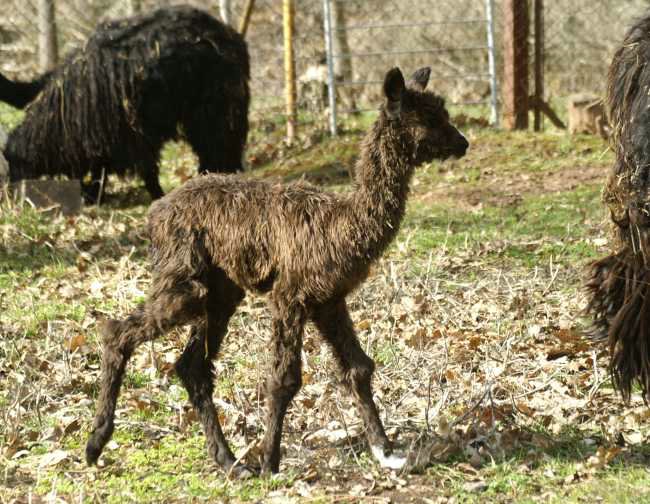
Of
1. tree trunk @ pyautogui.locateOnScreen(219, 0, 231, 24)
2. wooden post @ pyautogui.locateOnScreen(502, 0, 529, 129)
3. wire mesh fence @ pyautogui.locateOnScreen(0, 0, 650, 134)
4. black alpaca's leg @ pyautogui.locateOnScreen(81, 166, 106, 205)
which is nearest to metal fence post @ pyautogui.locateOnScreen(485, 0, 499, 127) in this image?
wooden post @ pyautogui.locateOnScreen(502, 0, 529, 129)

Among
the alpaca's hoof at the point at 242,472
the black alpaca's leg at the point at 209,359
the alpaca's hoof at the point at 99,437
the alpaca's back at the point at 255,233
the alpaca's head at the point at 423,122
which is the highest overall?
the alpaca's head at the point at 423,122

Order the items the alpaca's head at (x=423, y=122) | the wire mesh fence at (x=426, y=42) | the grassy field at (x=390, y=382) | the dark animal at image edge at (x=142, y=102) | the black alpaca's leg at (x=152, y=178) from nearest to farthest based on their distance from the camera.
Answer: the alpaca's head at (x=423, y=122), the grassy field at (x=390, y=382), the dark animal at image edge at (x=142, y=102), the black alpaca's leg at (x=152, y=178), the wire mesh fence at (x=426, y=42)

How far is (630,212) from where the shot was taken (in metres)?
4.59

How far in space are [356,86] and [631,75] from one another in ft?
33.0

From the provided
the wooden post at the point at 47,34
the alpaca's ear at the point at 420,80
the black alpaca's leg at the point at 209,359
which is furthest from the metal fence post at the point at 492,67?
the black alpaca's leg at the point at 209,359

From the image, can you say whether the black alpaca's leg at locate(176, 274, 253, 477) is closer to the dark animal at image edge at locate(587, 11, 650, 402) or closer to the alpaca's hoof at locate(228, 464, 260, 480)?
the alpaca's hoof at locate(228, 464, 260, 480)

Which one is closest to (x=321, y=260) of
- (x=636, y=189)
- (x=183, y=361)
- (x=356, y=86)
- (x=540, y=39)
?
(x=183, y=361)

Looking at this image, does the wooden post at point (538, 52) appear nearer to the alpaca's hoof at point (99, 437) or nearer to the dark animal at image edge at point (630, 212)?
the dark animal at image edge at point (630, 212)

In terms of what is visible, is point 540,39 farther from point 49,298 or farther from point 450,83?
point 49,298

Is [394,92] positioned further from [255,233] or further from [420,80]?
[255,233]

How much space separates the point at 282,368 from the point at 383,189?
0.85 m

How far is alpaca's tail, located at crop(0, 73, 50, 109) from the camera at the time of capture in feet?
33.8

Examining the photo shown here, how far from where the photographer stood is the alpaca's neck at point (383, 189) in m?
4.34

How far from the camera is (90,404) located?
18.0 feet
